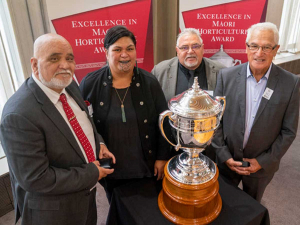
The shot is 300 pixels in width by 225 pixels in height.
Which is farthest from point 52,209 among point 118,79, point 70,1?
point 70,1

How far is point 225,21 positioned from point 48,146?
2.66 m

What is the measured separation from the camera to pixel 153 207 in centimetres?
125

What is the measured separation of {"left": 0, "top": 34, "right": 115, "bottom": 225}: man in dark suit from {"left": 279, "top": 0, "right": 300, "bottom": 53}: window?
525 centimetres

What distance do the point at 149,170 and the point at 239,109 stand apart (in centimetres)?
74

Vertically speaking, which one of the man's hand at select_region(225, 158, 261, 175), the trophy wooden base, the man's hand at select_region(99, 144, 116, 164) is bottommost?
the man's hand at select_region(225, 158, 261, 175)

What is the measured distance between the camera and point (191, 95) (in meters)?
1.13

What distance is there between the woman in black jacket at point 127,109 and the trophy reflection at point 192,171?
344 millimetres

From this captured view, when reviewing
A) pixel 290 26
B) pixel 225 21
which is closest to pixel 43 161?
pixel 225 21

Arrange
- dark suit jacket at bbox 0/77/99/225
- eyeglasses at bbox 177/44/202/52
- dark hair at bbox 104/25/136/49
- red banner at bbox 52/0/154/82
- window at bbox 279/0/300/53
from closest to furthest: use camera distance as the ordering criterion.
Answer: dark suit jacket at bbox 0/77/99/225 < dark hair at bbox 104/25/136/49 < eyeglasses at bbox 177/44/202/52 < red banner at bbox 52/0/154/82 < window at bbox 279/0/300/53

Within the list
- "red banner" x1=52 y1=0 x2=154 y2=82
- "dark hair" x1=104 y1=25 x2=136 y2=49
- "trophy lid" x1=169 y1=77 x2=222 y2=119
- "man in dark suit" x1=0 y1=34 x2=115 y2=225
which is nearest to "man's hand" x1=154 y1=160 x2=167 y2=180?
"man in dark suit" x1=0 y1=34 x2=115 y2=225

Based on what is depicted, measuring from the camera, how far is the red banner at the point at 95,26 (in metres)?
2.15

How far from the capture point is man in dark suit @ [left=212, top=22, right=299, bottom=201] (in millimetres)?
1423

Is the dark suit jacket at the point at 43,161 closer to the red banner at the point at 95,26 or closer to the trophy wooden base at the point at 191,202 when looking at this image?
the trophy wooden base at the point at 191,202

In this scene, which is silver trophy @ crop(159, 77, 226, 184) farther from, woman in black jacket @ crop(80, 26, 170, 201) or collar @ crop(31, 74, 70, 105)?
collar @ crop(31, 74, 70, 105)
